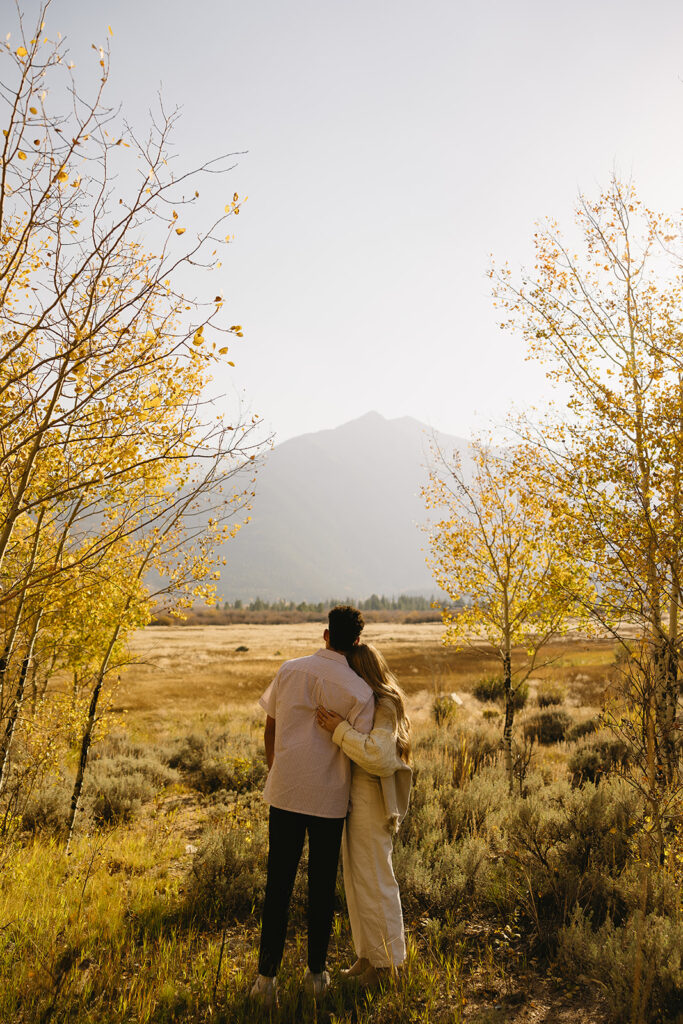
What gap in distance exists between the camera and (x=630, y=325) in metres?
7.30

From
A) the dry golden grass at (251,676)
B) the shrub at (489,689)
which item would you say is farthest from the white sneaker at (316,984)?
the shrub at (489,689)

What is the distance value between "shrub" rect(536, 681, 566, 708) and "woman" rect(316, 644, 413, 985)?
1686 cm

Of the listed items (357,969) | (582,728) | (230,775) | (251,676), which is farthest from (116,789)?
(251,676)

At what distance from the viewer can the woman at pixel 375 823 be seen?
3648 mm

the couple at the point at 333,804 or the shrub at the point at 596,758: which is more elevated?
the couple at the point at 333,804

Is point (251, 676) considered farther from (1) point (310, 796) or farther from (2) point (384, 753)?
(2) point (384, 753)

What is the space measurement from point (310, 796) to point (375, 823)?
0.50 meters

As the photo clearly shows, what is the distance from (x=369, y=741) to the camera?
361 cm

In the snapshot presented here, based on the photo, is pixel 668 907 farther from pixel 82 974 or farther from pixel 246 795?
A: pixel 246 795

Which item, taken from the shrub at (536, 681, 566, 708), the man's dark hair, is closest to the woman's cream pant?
the man's dark hair

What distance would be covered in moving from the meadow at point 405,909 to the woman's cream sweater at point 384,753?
1.08 metres

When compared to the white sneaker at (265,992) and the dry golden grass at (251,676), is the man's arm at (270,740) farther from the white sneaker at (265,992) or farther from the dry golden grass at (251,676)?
the dry golden grass at (251,676)

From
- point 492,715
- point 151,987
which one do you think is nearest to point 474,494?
point 151,987

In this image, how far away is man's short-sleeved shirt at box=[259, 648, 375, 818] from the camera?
3643 millimetres
